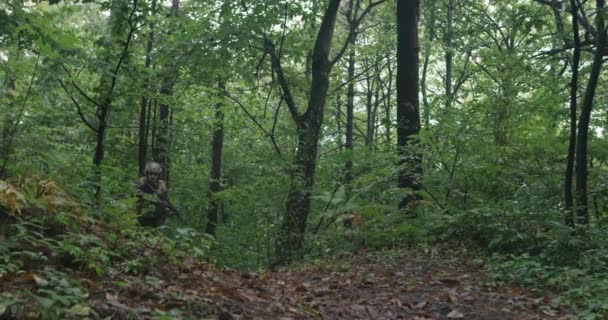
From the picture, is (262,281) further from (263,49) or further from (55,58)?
(263,49)

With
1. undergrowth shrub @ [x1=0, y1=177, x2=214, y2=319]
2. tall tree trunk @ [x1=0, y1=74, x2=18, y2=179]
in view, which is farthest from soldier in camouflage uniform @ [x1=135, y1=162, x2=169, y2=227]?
undergrowth shrub @ [x1=0, y1=177, x2=214, y2=319]

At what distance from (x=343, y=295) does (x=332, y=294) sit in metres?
0.14

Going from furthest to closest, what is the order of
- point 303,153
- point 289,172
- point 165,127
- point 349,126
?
1. point 349,126
2. point 165,127
3. point 303,153
4. point 289,172

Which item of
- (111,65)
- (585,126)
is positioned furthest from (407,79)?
(111,65)

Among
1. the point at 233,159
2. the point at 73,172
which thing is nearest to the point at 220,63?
the point at 73,172

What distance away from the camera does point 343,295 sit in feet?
18.9

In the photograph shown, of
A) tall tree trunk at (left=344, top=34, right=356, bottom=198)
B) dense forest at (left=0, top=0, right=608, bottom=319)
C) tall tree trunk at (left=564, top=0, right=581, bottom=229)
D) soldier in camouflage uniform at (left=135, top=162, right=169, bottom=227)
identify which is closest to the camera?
dense forest at (left=0, top=0, right=608, bottom=319)

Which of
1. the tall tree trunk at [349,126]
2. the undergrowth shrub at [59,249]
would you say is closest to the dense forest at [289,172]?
the undergrowth shrub at [59,249]

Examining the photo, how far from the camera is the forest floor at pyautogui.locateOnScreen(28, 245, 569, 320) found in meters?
3.92

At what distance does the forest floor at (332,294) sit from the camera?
154 inches

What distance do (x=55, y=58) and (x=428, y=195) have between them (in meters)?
6.11

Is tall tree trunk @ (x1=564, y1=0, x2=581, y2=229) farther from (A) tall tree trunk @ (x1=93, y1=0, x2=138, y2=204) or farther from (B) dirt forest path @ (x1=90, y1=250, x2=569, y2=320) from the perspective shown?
(A) tall tree trunk @ (x1=93, y1=0, x2=138, y2=204)

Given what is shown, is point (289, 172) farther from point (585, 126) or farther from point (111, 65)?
point (585, 126)

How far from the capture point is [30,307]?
3.04 metres
